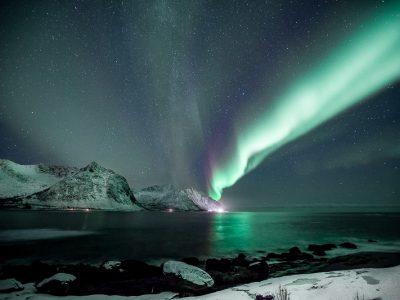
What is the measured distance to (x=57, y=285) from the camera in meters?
12.4

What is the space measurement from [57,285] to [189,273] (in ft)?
19.8

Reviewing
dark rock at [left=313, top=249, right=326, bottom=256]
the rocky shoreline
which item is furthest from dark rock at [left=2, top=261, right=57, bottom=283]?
dark rock at [left=313, top=249, right=326, bottom=256]

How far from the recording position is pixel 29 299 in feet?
36.7

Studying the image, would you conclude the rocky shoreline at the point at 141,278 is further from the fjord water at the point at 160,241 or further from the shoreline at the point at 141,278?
the fjord water at the point at 160,241

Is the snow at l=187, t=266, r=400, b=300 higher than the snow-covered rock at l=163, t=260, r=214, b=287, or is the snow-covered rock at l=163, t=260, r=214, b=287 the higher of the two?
the snow at l=187, t=266, r=400, b=300

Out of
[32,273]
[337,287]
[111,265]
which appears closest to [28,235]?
[32,273]

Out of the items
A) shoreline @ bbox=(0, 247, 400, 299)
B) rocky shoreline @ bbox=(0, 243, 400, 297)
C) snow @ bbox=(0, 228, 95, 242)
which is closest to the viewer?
shoreline @ bbox=(0, 247, 400, 299)

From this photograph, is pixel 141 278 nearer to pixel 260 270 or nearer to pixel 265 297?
pixel 260 270

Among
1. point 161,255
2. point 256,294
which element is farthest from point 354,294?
point 161,255

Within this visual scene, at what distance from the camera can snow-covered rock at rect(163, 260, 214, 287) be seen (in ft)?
43.4

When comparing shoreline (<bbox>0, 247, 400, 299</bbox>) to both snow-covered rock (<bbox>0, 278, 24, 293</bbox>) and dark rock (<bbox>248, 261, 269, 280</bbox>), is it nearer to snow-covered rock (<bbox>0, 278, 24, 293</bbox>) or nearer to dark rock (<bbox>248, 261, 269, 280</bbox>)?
dark rock (<bbox>248, 261, 269, 280</bbox>)

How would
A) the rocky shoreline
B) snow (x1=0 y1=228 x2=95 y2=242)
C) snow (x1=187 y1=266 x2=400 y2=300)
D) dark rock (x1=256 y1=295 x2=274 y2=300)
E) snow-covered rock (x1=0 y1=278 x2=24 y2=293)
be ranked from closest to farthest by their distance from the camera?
snow (x1=187 y1=266 x2=400 y2=300) < dark rock (x1=256 y1=295 x2=274 y2=300) < snow-covered rock (x1=0 y1=278 x2=24 y2=293) < the rocky shoreline < snow (x1=0 y1=228 x2=95 y2=242)

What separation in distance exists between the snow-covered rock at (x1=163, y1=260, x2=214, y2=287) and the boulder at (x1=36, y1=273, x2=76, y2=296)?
15.8ft

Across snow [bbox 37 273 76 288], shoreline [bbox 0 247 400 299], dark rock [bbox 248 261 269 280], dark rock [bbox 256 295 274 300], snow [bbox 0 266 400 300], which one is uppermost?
snow [bbox 0 266 400 300]
